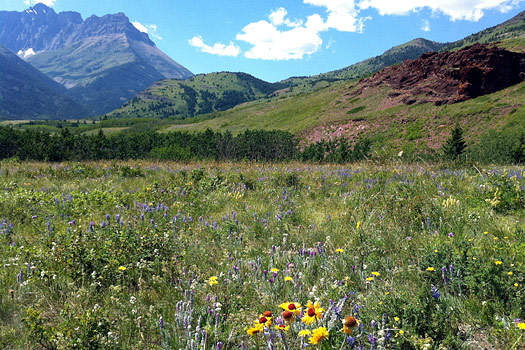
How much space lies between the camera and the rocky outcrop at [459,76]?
199ft

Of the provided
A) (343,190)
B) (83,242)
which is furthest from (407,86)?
(83,242)

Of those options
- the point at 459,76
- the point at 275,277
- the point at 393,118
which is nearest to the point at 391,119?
the point at 393,118

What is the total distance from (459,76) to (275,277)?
80.9 meters

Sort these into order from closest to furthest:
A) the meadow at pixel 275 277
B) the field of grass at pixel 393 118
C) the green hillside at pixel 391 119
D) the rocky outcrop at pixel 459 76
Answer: the meadow at pixel 275 277, the green hillside at pixel 391 119, the field of grass at pixel 393 118, the rocky outcrop at pixel 459 76

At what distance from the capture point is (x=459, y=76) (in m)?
65.4

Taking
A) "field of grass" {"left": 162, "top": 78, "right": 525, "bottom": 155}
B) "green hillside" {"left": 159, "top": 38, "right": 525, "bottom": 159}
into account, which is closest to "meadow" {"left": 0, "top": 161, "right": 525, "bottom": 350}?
"green hillside" {"left": 159, "top": 38, "right": 525, "bottom": 159}

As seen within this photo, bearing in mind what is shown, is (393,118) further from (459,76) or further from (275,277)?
(275,277)

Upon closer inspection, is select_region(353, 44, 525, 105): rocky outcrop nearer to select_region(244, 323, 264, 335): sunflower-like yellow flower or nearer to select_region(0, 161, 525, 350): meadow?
select_region(0, 161, 525, 350): meadow

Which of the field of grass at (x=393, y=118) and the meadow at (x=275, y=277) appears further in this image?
the field of grass at (x=393, y=118)

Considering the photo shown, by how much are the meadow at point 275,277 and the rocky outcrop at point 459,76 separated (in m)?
71.4

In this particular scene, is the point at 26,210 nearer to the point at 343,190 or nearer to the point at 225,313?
the point at 225,313

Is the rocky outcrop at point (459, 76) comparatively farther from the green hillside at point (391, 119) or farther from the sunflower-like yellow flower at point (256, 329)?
the sunflower-like yellow flower at point (256, 329)

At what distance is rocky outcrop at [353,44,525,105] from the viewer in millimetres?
60688

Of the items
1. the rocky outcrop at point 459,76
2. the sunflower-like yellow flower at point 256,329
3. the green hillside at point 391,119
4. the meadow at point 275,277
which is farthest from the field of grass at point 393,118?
the sunflower-like yellow flower at point 256,329
